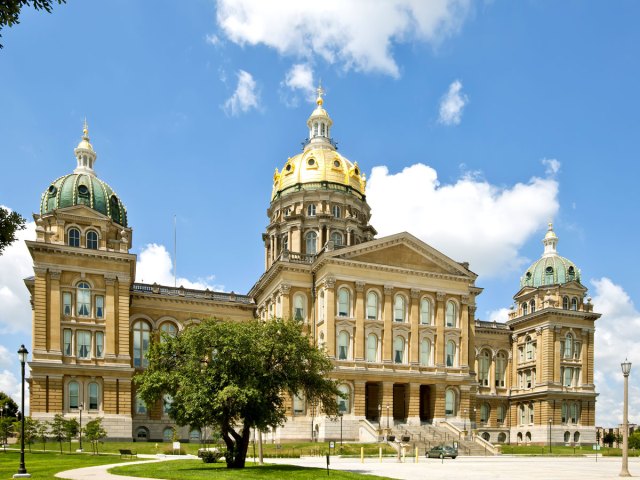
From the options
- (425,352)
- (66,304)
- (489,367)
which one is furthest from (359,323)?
(489,367)

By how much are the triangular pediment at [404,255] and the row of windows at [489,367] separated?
26.9 m

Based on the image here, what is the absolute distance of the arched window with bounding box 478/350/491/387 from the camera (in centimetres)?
9544

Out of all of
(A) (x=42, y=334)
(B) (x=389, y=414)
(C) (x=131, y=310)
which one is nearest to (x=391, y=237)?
(B) (x=389, y=414)

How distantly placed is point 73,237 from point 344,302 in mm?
29054

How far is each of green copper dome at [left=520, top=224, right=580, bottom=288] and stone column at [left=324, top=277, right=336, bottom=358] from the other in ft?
136

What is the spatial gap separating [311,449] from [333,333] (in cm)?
1426

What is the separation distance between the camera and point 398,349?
7000cm

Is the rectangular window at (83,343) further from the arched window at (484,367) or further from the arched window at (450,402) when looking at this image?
the arched window at (484,367)

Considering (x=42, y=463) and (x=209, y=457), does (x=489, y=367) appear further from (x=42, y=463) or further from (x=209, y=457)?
(x=42, y=463)

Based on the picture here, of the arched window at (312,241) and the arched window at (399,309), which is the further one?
the arched window at (312,241)

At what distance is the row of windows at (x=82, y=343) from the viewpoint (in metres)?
65.8

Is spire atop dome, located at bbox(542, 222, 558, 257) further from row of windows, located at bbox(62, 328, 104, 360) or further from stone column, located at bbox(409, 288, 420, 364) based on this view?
row of windows, located at bbox(62, 328, 104, 360)

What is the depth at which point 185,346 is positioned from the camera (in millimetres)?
37250

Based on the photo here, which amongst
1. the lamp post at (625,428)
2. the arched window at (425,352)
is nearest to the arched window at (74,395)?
the arched window at (425,352)
